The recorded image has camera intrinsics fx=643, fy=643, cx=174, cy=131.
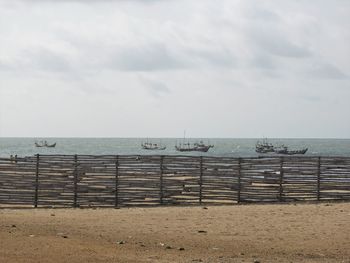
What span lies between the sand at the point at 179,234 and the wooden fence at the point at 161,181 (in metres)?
0.87

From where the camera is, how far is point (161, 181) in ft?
53.9

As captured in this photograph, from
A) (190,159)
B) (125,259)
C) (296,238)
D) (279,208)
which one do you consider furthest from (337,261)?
(190,159)

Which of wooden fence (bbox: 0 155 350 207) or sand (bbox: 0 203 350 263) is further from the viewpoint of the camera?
wooden fence (bbox: 0 155 350 207)

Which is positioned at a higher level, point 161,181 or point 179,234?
point 161,181

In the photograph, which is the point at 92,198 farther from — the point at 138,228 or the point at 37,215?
the point at 138,228

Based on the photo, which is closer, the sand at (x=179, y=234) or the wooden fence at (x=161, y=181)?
the sand at (x=179, y=234)

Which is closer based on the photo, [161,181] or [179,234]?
[179,234]

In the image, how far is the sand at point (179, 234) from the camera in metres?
8.85

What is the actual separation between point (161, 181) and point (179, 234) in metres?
5.44

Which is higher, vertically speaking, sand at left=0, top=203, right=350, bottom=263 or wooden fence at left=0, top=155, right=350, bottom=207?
wooden fence at left=0, top=155, right=350, bottom=207

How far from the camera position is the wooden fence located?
53.1 ft

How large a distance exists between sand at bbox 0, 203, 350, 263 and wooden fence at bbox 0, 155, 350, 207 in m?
0.87

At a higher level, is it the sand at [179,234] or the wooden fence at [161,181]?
the wooden fence at [161,181]

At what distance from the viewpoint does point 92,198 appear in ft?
53.1
